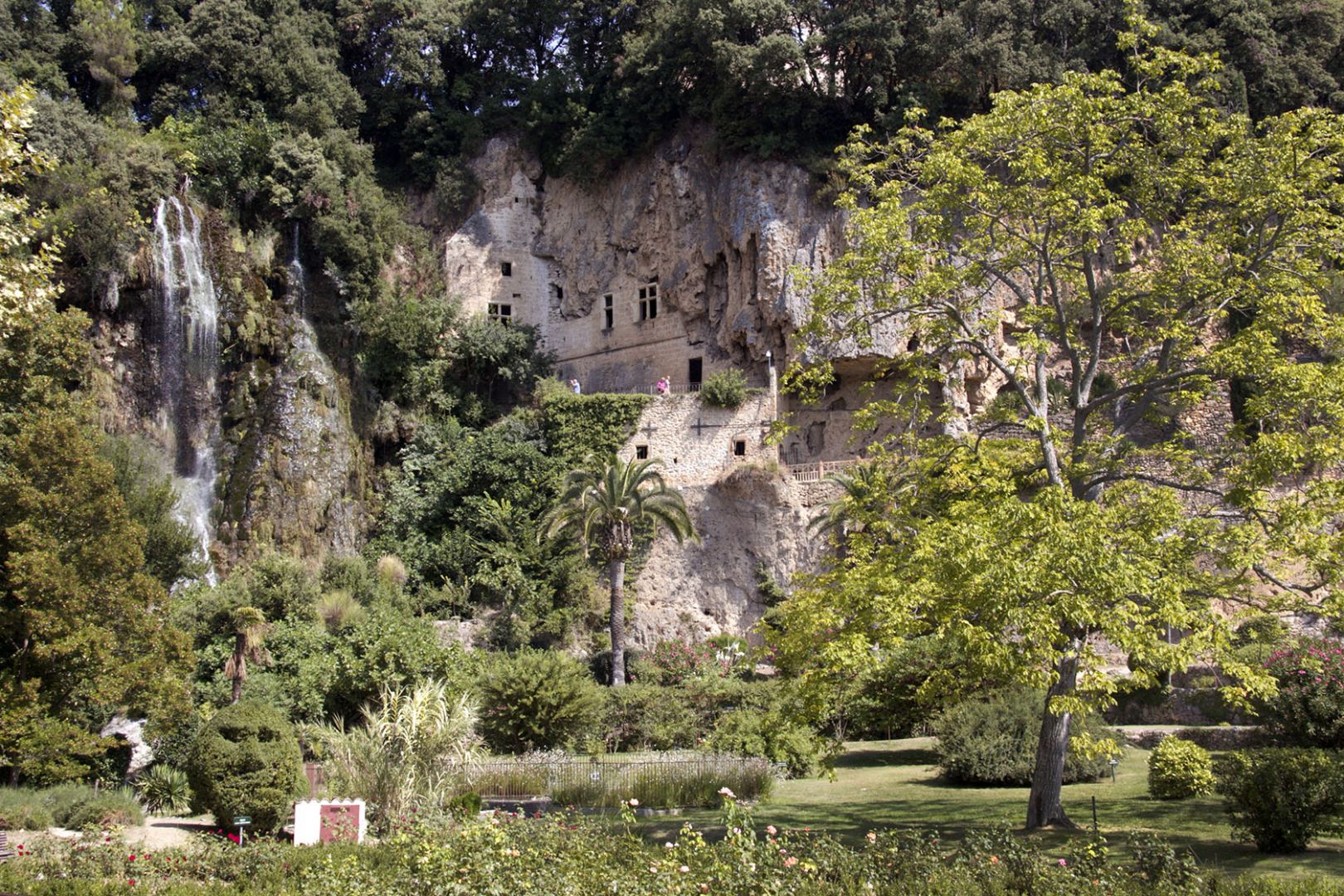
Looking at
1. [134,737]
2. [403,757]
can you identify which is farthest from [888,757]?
[134,737]

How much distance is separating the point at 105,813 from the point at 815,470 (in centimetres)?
2185

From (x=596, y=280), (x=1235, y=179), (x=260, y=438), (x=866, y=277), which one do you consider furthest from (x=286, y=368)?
(x=1235, y=179)

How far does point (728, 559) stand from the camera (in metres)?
33.2

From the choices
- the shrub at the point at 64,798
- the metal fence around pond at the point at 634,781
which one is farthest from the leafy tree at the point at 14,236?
the metal fence around pond at the point at 634,781

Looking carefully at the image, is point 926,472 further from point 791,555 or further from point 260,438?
point 260,438

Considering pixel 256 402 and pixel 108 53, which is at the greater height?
pixel 108 53

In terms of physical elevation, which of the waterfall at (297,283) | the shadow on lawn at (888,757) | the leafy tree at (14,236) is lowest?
the shadow on lawn at (888,757)

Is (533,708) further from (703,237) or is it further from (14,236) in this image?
(703,237)

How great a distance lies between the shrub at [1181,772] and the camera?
15.8 metres

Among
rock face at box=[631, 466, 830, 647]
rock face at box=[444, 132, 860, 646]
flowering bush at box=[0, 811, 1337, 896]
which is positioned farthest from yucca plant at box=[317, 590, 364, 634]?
flowering bush at box=[0, 811, 1337, 896]

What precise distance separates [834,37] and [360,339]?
18502 mm

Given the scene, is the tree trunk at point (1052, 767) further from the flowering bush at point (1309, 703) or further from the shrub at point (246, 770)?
the shrub at point (246, 770)

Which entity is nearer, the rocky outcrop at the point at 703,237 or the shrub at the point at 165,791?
the shrub at the point at 165,791

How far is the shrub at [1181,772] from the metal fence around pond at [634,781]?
5934 millimetres
